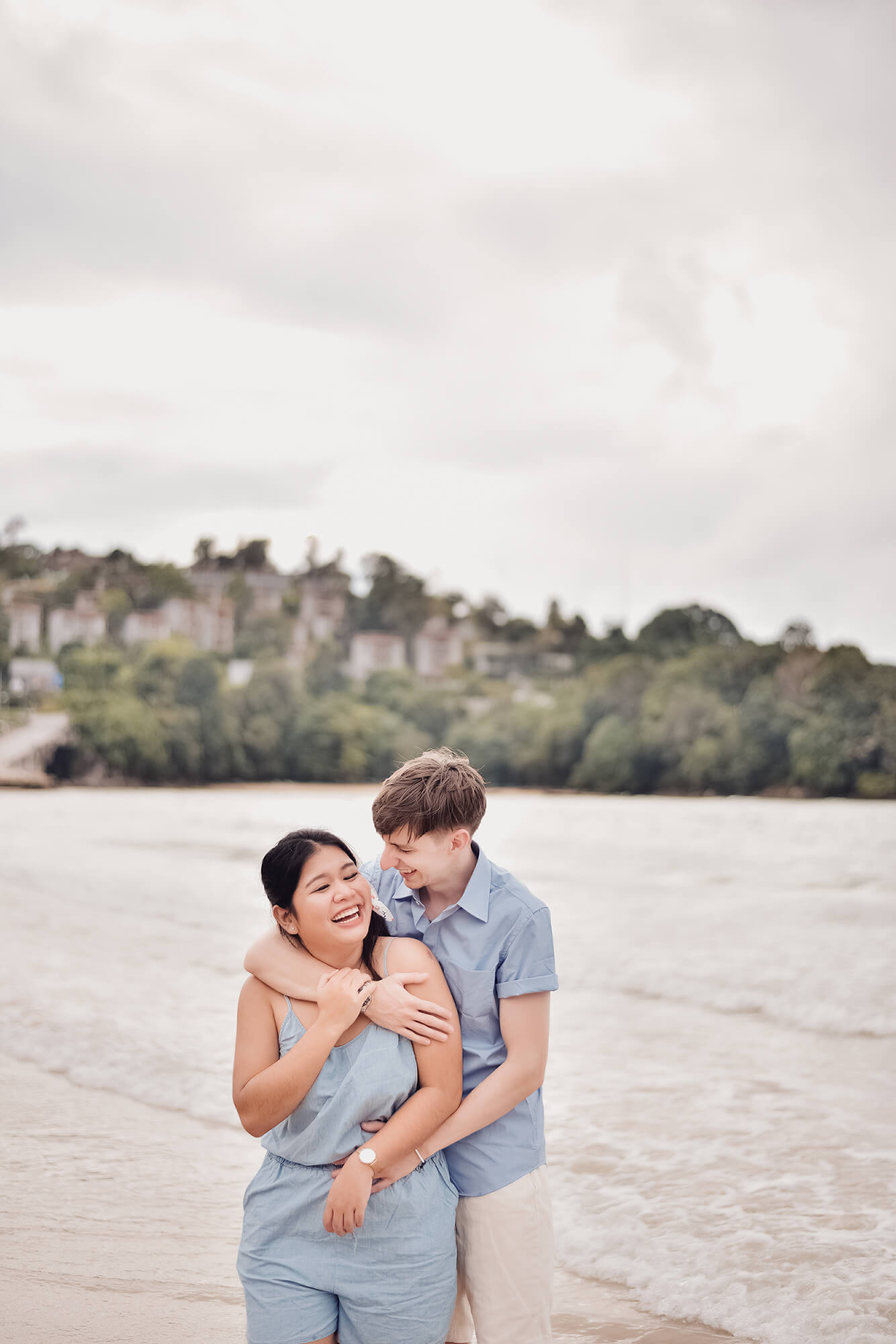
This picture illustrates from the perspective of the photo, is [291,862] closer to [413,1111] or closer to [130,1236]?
[413,1111]

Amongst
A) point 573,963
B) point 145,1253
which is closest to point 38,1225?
point 145,1253

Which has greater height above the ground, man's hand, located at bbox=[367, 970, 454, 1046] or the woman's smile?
the woman's smile

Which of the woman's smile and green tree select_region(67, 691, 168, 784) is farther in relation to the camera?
green tree select_region(67, 691, 168, 784)

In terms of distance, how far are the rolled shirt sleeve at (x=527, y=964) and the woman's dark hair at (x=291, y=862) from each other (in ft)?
0.74

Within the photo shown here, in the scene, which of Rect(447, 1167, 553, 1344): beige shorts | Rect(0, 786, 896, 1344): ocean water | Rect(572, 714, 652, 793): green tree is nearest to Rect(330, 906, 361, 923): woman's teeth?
Rect(447, 1167, 553, 1344): beige shorts

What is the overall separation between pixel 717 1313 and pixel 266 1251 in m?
2.24

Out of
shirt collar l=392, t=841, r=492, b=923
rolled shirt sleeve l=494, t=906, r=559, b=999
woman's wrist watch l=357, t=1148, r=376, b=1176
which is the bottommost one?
woman's wrist watch l=357, t=1148, r=376, b=1176

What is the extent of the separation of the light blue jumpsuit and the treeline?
54.5m

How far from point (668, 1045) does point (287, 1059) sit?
6611mm

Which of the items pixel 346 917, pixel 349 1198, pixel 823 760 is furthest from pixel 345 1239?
pixel 823 760

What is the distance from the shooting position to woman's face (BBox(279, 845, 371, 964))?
2.05 m

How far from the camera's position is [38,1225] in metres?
4.08

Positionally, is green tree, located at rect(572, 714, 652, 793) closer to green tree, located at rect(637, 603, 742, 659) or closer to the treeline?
the treeline

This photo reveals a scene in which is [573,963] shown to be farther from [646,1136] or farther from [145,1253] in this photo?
[145,1253]
